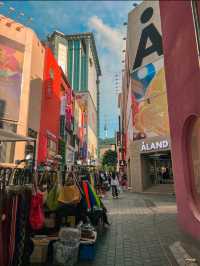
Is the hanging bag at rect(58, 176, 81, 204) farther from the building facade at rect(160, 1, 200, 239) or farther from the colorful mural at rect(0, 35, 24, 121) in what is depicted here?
the colorful mural at rect(0, 35, 24, 121)

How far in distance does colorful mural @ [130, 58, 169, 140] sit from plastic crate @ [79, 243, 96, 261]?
17.3 m

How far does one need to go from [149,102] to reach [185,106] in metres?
17.6

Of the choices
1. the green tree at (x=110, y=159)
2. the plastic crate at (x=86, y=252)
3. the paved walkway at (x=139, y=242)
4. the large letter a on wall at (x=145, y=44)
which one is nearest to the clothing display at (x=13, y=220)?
the plastic crate at (x=86, y=252)

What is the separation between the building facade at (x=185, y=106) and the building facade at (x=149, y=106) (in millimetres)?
14852

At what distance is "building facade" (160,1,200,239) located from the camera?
17.5ft

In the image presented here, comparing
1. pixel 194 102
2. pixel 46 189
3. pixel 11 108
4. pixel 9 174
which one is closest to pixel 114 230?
pixel 46 189

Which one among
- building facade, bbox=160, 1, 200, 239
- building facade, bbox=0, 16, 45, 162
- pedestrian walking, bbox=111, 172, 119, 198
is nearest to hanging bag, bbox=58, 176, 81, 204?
building facade, bbox=160, 1, 200, 239

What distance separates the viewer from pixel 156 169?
24359 millimetres

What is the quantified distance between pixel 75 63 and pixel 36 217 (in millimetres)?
69732

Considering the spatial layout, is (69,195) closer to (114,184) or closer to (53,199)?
(53,199)

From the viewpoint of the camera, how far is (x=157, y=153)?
2281 cm

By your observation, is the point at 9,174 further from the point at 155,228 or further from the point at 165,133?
the point at 165,133

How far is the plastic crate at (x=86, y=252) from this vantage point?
5.19 meters

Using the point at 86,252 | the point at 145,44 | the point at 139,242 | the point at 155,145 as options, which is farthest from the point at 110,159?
the point at 86,252
